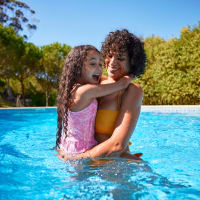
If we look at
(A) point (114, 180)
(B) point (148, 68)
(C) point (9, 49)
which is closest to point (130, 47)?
(A) point (114, 180)

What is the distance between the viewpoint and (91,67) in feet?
8.21

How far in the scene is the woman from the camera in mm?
2348

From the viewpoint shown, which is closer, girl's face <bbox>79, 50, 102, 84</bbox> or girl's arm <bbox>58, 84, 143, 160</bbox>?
girl's arm <bbox>58, 84, 143, 160</bbox>

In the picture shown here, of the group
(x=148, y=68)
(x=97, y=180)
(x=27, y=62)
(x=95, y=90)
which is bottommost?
(x=97, y=180)

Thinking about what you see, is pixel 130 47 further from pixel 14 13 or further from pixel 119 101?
pixel 14 13

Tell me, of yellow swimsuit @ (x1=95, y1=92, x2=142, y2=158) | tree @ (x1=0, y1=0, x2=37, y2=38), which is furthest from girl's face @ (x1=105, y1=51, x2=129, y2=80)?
tree @ (x1=0, y1=0, x2=37, y2=38)

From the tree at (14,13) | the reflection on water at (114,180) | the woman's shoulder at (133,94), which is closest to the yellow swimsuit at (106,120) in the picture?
the woman's shoulder at (133,94)

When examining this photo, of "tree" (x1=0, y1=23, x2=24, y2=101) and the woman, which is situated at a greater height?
"tree" (x1=0, y1=23, x2=24, y2=101)

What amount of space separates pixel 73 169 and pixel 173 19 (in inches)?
1249

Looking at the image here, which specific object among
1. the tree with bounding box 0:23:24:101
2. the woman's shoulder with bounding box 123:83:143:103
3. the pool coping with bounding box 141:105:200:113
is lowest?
the pool coping with bounding box 141:105:200:113

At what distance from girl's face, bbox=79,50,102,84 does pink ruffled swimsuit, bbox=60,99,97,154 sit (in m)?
0.26

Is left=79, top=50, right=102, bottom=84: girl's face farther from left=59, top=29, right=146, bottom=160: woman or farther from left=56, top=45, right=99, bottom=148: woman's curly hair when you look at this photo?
left=59, top=29, right=146, bottom=160: woman

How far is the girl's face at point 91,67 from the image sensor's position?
2.48m

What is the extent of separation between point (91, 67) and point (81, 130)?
66cm
